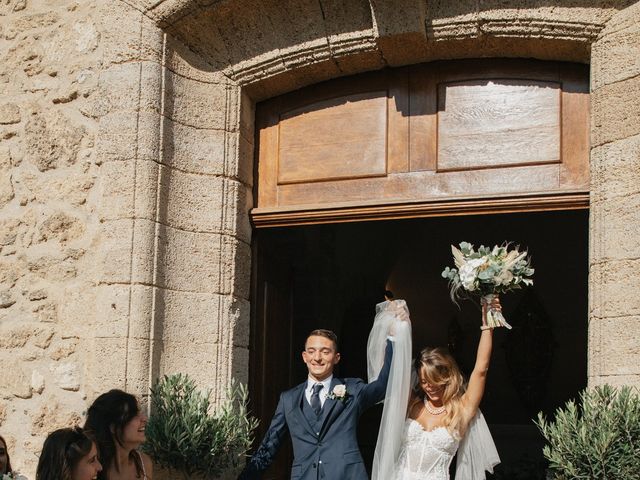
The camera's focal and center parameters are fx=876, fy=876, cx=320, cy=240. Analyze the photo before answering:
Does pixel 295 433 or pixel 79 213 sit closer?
pixel 295 433

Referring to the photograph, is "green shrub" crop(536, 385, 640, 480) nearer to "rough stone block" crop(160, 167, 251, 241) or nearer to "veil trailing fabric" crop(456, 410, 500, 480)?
"veil trailing fabric" crop(456, 410, 500, 480)

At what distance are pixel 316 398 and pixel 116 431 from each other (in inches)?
41.4

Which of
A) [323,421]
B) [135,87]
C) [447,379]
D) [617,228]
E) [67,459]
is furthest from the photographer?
[135,87]

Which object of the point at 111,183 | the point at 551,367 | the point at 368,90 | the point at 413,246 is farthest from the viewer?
the point at 413,246

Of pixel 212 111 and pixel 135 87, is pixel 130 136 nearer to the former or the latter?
pixel 135 87

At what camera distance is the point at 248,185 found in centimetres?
537

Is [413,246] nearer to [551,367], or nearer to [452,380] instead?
[551,367]

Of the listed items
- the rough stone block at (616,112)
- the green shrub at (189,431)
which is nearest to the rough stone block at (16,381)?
the green shrub at (189,431)

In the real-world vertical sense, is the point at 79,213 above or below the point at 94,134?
below

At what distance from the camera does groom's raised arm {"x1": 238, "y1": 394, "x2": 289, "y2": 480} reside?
4.58 metres

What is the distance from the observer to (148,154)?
16.3 ft

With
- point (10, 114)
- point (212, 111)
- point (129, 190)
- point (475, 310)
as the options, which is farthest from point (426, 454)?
point (475, 310)

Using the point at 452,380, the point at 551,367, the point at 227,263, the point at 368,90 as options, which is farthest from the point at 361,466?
the point at 551,367

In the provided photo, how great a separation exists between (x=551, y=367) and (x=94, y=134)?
261 inches
